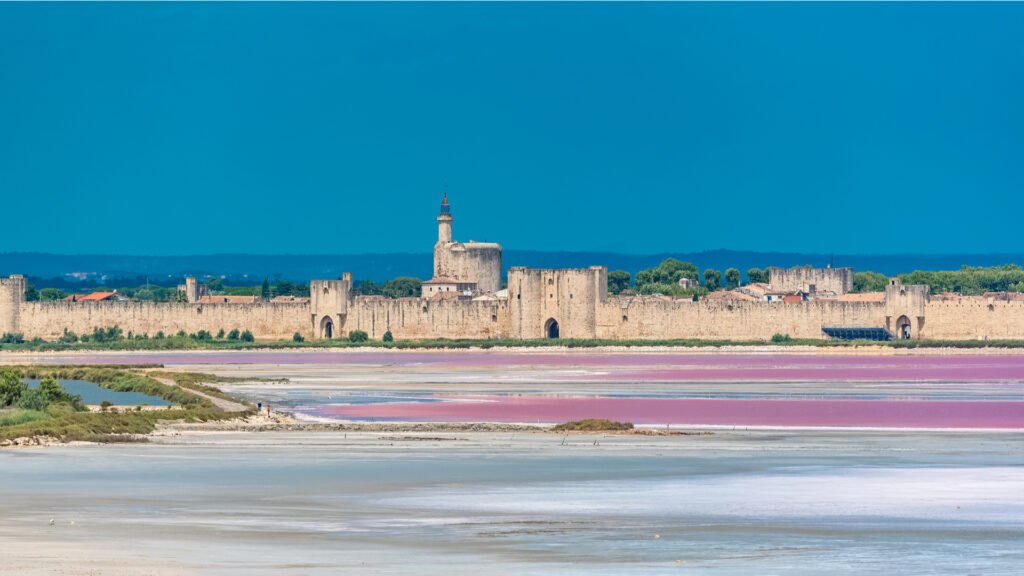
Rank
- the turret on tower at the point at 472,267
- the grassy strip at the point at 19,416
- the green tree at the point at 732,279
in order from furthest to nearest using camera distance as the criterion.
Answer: the green tree at the point at 732,279, the turret on tower at the point at 472,267, the grassy strip at the point at 19,416

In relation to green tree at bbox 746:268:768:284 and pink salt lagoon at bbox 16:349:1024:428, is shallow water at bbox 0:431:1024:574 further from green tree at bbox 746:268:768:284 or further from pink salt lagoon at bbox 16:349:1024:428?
green tree at bbox 746:268:768:284

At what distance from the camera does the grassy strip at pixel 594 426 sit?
24.6 metres

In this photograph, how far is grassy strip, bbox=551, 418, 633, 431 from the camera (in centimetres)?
2464

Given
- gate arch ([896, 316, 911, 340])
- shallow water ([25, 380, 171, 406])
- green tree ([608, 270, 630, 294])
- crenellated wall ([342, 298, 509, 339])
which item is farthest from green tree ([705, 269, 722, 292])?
shallow water ([25, 380, 171, 406])

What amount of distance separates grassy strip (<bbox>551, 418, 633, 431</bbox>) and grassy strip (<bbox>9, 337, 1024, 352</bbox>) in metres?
38.2

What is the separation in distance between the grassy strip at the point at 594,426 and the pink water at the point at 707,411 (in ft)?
5.73

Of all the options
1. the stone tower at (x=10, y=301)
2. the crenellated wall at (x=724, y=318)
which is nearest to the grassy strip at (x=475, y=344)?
the crenellated wall at (x=724, y=318)

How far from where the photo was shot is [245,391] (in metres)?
36.6

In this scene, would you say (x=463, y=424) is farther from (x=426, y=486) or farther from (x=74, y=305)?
(x=74, y=305)

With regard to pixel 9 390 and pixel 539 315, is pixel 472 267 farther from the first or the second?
pixel 9 390

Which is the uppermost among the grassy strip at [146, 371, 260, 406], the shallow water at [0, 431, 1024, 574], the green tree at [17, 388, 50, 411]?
the grassy strip at [146, 371, 260, 406]

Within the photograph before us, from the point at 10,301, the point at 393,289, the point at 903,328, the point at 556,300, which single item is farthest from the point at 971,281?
the point at 10,301

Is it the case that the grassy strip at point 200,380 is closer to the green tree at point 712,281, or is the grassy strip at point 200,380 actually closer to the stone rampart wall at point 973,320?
the stone rampart wall at point 973,320

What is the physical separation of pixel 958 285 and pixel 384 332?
40.2 m
